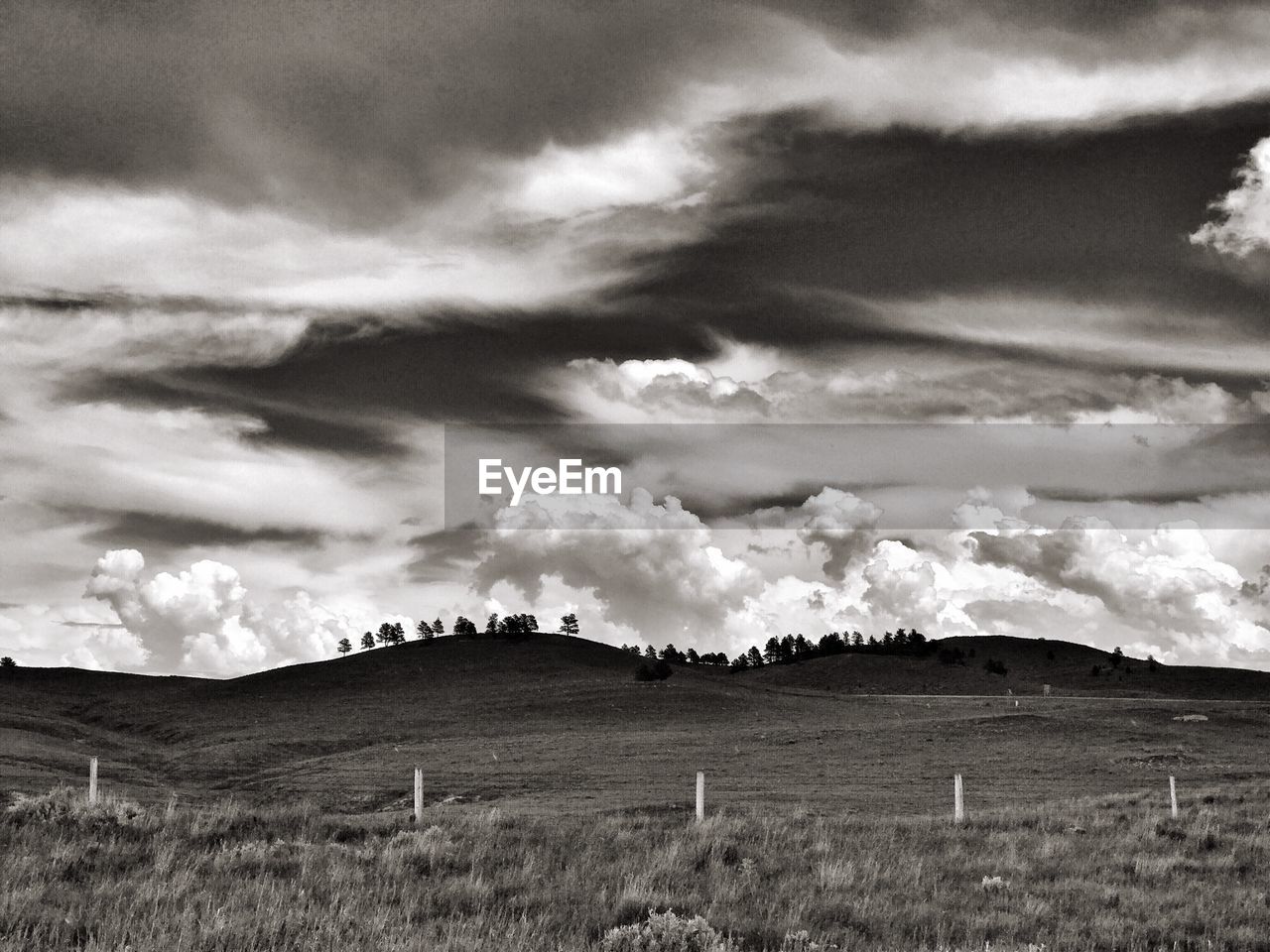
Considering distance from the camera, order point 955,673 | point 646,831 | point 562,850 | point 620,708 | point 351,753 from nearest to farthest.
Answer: point 562,850 → point 646,831 → point 351,753 → point 620,708 → point 955,673

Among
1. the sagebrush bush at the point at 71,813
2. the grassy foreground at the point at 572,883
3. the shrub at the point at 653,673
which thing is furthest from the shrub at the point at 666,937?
the shrub at the point at 653,673

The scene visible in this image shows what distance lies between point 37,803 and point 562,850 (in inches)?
305

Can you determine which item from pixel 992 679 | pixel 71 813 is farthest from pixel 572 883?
pixel 992 679

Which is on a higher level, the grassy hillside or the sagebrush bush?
the sagebrush bush

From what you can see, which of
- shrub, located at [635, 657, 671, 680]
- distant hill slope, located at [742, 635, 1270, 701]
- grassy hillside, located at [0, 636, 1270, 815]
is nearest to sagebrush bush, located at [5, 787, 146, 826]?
grassy hillside, located at [0, 636, 1270, 815]

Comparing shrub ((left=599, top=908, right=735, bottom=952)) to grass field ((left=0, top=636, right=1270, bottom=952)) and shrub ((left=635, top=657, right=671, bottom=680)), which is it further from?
shrub ((left=635, top=657, right=671, bottom=680))

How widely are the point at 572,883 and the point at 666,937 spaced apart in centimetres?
314

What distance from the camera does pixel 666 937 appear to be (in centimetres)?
1083

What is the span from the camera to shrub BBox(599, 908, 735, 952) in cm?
1065

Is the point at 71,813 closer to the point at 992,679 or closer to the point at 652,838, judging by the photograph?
the point at 652,838

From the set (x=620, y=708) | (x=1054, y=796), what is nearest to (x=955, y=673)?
(x=620, y=708)

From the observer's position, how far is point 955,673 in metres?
170

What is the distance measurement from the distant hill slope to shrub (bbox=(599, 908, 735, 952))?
5730 inches

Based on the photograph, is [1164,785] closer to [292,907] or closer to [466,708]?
[292,907]
